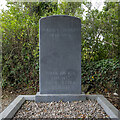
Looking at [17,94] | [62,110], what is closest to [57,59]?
[62,110]

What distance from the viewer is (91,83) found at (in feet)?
14.2

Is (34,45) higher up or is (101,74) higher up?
(34,45)

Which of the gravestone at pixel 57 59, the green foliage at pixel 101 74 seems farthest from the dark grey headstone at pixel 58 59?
the green foliage at pixel 101 74

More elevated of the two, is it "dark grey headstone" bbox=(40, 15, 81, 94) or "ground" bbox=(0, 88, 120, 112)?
"dark grey headstone" bbox=(40, 15, 81, 94)

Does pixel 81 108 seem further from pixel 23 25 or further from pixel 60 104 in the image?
pixel 23 25

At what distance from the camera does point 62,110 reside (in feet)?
7.64

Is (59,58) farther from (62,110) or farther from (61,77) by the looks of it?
(62,110)

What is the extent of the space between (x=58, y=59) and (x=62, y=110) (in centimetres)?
113

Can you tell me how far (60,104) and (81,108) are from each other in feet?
1.51

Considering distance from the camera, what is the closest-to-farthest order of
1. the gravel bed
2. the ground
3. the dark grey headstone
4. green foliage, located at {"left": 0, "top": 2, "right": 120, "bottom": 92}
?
1. the gravel bed
2. the dark grey headstone
3. the ground
4. green foliage, located at {"left": 0, "top": 2, "right": 120, "bottom": 92}

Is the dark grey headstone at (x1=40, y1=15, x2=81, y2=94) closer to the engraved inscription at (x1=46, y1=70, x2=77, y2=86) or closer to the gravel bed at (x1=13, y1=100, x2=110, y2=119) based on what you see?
the engraved inscription at (x1=46, y1=70, x2=77, y2=86)

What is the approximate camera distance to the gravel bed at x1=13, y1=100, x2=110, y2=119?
6.95ft

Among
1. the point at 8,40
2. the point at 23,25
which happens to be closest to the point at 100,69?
the point at 23,25

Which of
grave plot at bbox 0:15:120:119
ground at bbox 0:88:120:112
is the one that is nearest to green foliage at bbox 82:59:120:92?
ground at bbox 0:88:120:112
